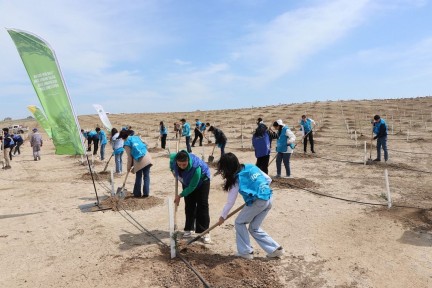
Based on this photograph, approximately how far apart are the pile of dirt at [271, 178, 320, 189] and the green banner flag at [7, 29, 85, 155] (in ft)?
16.7

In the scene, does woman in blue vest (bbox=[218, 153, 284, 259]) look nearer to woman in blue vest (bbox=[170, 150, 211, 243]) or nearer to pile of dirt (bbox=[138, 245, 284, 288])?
pile of dirt (bbox=[138, 245, 284, 288])

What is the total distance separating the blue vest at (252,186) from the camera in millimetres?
4652

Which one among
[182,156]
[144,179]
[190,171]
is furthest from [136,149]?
[182,156]

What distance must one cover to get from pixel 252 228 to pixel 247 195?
54 centimetres

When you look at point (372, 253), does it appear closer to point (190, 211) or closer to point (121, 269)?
point (190, 211)

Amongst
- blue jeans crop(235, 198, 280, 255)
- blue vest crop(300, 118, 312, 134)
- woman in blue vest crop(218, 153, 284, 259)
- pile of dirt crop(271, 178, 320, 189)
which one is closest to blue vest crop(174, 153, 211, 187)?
woman in blue vest crop(218, 153, 284, 259)

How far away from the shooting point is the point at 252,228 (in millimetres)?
4914

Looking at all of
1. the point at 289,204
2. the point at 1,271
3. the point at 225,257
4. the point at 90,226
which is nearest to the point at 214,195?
the point at 289,204

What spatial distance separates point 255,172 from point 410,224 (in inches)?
137

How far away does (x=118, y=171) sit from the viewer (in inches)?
483

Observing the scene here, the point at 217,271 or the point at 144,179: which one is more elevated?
the point at 144,179

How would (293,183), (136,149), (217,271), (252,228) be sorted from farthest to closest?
1. (293,183)
2. (136,149)
3. (252,228)
4. (217,271)

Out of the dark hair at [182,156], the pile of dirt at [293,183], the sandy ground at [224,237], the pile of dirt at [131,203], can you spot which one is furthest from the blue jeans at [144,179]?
the pile of dirt at [293,183]

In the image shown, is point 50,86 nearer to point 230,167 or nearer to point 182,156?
point 182,156
